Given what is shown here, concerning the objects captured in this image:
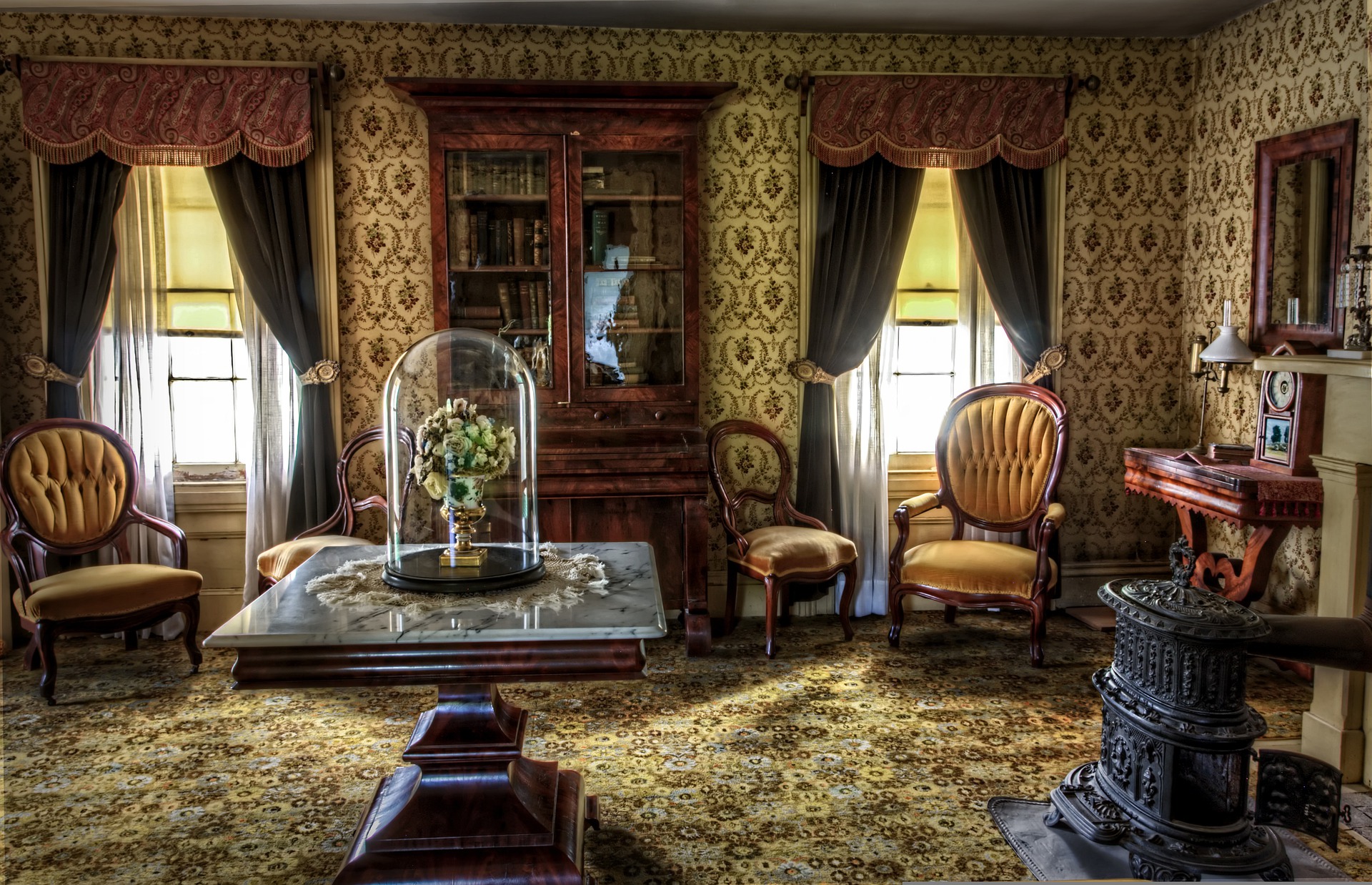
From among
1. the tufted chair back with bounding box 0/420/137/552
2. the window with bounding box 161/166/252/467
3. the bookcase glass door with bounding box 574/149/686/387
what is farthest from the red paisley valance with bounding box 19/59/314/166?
the bookcase glass door with bounding box 574/149/686/387

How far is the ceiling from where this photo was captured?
451 cm

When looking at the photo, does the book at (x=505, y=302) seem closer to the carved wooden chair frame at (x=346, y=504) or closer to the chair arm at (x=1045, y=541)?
the carved wooden chair frame at (x=346, y=504)

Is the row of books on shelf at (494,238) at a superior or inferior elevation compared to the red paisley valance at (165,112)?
inferior

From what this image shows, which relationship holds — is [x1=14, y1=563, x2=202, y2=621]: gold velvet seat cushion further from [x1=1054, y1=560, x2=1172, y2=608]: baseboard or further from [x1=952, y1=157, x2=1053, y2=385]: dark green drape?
[x1=1054, y1=560, x2=1172, y2=608]: baseboard

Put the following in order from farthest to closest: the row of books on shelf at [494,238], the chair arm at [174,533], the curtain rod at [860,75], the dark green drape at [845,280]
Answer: the dark green drape at [845,280] → the curtain rod at [860,75] → the row of books on shelf at [494,238] → the chair arm at [174,533]

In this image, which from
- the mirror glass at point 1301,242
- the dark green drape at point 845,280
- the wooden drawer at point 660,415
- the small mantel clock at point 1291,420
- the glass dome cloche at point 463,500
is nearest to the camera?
the glass dome cloche at point 463,500

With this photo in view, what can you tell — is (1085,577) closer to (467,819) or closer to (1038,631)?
(1038,631)

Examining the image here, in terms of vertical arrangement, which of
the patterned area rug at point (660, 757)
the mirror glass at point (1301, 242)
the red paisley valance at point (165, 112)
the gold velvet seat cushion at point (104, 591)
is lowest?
the patterned area rug at point (660, 757)

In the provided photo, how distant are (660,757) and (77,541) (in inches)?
111

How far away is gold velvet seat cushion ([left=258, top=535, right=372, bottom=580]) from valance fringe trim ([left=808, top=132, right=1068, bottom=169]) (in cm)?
281

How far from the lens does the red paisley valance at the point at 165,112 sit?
4547 mm

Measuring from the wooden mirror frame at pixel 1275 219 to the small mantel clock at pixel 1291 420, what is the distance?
316mm

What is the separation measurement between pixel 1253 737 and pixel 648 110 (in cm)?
347

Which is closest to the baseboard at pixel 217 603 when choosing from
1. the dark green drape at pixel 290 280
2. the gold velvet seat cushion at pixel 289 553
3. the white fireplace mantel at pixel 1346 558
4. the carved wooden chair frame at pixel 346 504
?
the carved wooden chair frame at pixel 346 504
